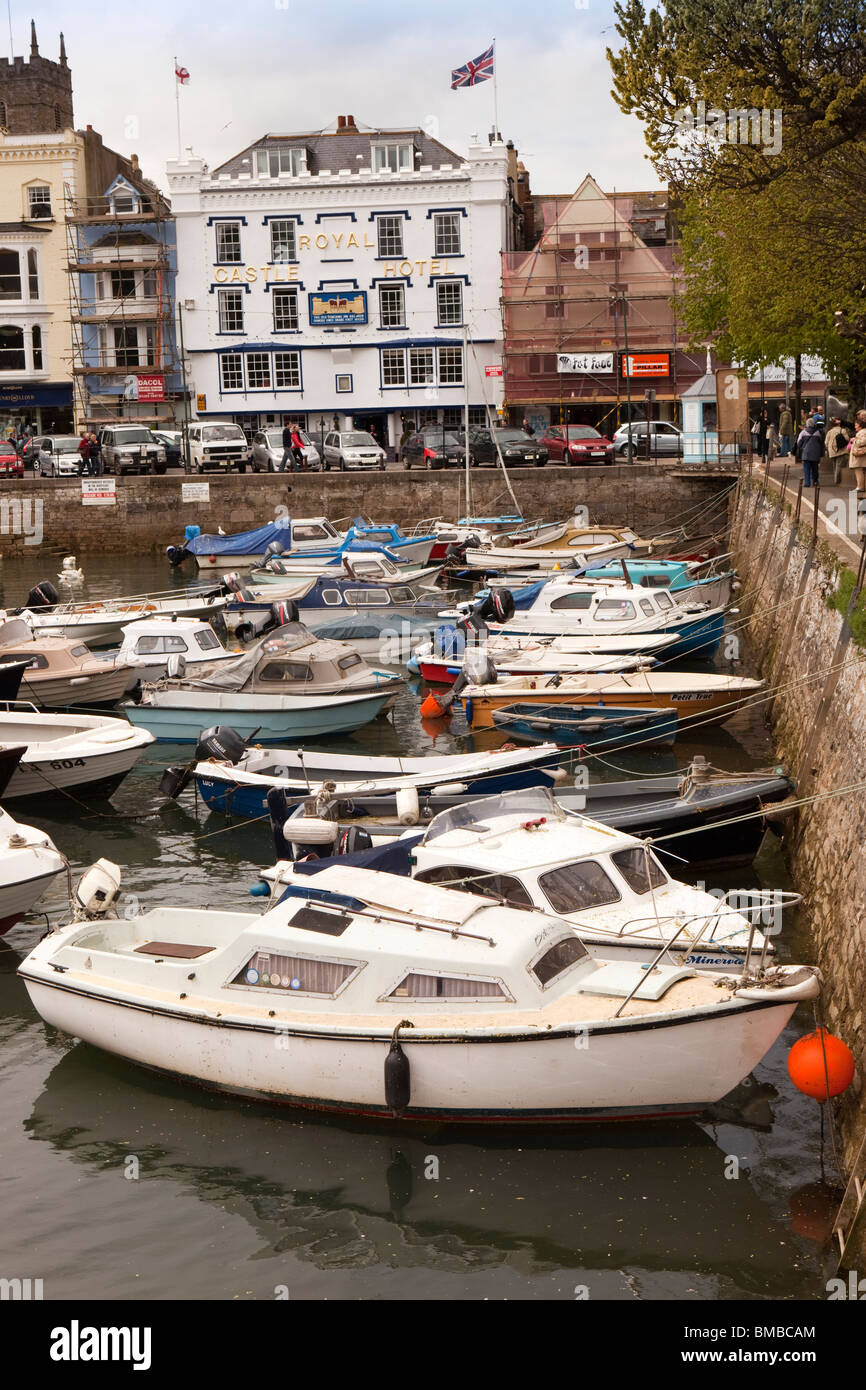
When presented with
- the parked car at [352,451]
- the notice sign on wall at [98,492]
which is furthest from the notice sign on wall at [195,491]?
the parked car at [352,451]

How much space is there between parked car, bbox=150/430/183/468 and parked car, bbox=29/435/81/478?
10.5ft

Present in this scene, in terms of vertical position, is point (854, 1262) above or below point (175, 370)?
below

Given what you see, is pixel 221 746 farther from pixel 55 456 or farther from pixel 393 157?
pixel 393 157

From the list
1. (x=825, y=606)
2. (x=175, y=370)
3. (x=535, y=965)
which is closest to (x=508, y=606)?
(x=825, y=606)

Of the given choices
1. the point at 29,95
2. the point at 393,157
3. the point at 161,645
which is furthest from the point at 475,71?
the point at 161,645

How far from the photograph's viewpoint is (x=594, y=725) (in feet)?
73.6

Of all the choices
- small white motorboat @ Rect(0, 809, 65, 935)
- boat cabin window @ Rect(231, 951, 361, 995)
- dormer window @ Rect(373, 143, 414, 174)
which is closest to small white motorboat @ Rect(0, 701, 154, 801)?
small white motorboat @ Rect(0, 809, 65, 935)

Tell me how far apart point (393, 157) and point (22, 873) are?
5066 centimetres

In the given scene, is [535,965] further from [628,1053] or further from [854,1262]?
[854,1262]

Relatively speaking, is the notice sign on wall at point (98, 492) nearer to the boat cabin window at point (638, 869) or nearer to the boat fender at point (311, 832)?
the boat fender at point (311, 832)

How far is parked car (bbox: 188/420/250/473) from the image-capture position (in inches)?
2039

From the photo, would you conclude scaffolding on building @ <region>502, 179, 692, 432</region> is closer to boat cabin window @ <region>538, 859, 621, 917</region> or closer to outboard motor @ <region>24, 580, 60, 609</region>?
outboard motor @ <region>24, 580, 60, 609</region>

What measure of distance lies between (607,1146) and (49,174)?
210ft

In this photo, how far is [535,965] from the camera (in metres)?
11.3
